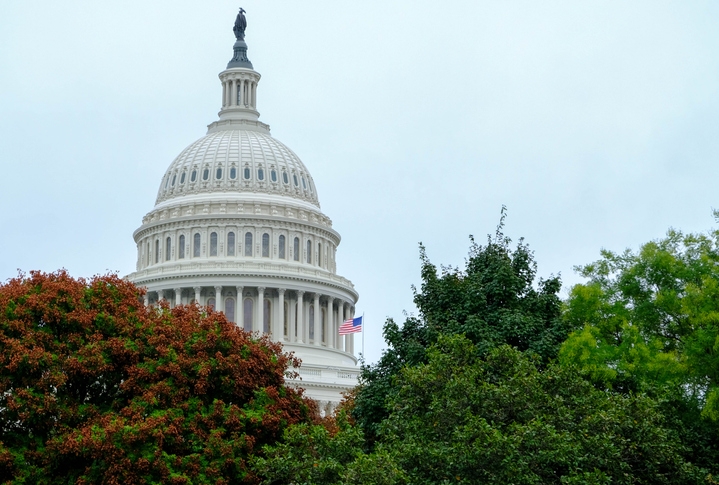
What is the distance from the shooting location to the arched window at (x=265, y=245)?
123 meters

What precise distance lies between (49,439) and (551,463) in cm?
1670

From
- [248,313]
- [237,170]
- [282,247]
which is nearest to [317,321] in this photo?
[248,313]

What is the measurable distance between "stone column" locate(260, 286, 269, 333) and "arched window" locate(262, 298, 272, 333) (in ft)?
0.86

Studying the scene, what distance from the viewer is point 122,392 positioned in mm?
43875

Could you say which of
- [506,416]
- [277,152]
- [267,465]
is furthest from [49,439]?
[277,152]

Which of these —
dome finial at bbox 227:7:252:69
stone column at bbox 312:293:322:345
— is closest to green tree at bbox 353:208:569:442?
stone column at bbox 312:293:322:345

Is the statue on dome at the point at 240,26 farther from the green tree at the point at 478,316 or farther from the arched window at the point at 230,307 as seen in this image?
the green tree at the point at 478,316

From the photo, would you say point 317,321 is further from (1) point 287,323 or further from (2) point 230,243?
(2) point 230,243

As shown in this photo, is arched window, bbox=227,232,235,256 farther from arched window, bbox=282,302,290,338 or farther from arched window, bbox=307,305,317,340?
arched window, bbox=307,305,317,340

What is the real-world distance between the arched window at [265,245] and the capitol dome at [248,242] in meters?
0.11

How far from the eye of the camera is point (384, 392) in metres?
46.2

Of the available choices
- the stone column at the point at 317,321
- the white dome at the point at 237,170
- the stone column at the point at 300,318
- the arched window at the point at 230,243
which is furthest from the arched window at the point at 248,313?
the white dome at the point at 237,170

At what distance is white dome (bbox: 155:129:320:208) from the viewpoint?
414 ft

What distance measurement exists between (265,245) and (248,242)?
1692mm
